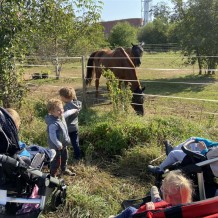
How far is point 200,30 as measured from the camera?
45.2 ft

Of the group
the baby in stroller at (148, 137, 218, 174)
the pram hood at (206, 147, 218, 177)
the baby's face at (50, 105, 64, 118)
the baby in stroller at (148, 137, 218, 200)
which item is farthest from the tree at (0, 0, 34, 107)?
the pram hood at (206, 147, 218, 177)

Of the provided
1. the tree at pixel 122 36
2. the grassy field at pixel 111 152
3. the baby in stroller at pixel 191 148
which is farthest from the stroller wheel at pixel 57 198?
the tree at pixel 122 36

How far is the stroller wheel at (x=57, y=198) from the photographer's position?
3264mm

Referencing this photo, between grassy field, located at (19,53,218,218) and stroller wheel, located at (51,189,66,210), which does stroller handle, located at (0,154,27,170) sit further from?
grassy field, located at (19,53,218,218)

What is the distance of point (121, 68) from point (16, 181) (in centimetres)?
566

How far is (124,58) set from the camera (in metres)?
8.68

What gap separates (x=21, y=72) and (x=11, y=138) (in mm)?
3923

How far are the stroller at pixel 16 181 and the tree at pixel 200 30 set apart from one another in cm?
1125

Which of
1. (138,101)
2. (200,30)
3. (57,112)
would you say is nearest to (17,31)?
(57,112)

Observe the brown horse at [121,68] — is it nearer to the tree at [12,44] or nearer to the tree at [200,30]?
the tree at [12,44]

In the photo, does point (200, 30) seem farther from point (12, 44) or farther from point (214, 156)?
point (214, 156)

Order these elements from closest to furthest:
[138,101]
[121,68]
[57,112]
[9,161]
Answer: [9,161]
[57,112]
[138,101]
[121,68]

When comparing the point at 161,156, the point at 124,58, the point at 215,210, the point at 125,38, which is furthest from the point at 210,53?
the point at 125,38

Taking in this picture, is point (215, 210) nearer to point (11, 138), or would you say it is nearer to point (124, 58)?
point (11, 138)
